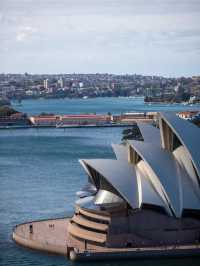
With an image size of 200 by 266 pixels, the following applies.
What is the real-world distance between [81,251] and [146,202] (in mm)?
2179

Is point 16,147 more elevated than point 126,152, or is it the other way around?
point 126,152

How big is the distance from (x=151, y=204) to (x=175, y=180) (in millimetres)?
1058

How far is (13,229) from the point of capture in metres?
26.2

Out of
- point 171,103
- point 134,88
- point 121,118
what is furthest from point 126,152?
point 134,88

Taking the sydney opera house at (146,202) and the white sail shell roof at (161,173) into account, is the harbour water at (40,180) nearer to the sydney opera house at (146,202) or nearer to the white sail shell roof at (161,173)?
the sydney opera house at (146,202)

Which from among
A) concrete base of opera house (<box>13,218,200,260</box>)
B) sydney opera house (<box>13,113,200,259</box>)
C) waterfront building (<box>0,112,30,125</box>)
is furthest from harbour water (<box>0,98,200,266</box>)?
waterfront building (<box>0,112,30,125</box>)

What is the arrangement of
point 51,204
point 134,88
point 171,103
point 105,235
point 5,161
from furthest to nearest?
point 134,88, point 171,103, point 5,161, point 51,204, point 105,235

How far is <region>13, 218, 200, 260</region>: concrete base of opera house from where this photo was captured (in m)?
23.6

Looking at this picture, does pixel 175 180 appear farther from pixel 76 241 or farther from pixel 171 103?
pixel 171 103

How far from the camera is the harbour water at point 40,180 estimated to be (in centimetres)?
2381

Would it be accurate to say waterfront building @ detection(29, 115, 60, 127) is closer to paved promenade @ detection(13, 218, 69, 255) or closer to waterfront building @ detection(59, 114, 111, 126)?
waterfront building @ detection(59, 114, 111, 126)

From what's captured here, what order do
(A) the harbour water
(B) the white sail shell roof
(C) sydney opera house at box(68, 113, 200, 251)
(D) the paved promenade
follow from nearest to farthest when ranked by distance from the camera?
(A) the harbour water
(D) the paved promenade
(C) sydney opera house at box(68, 113, 200, 251)
(B) the white sail shell roof

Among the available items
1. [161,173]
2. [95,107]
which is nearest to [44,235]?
[161,173]

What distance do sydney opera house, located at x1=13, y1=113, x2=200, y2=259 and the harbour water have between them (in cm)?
74
